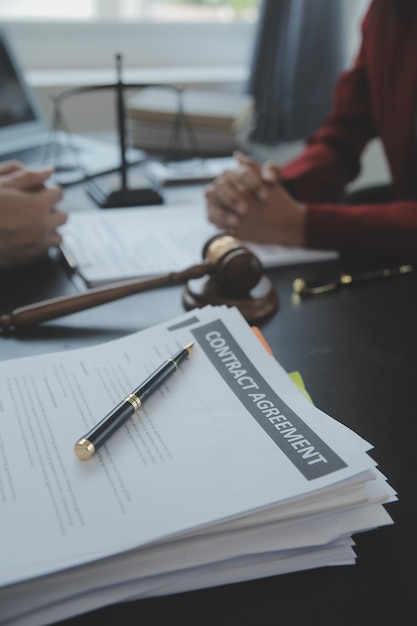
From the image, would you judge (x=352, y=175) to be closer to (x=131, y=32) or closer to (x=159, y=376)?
(x=159, y=376)

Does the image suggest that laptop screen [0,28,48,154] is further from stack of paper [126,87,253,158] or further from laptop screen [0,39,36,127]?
stack of paper [126,87,253,158]

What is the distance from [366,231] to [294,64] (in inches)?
45.8

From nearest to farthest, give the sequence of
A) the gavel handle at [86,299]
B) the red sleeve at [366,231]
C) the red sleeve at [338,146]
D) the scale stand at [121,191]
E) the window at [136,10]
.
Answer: the gavel handle at [86,299]
the red sleeve at [366,231]
the scale stand at [121,191]
the red sleeve at [338,146]
the window at [136,10]

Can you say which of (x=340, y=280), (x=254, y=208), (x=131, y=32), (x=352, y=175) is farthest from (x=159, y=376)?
(x=131, y=32)

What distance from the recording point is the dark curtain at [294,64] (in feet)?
6.16

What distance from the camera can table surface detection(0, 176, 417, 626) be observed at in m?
0.40

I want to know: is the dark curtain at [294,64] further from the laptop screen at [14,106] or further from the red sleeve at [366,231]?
the red sleeve at [366,231]

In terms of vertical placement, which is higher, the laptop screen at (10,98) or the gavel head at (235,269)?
the laptop screen at (10,98)

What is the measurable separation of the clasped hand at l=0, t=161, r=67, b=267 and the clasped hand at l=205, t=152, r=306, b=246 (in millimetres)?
271

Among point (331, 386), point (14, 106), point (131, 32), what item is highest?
point (131, 32)

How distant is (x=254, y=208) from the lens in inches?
40.0

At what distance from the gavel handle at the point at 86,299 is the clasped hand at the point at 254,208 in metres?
0.24

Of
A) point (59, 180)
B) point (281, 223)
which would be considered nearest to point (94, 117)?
point (59, 180)

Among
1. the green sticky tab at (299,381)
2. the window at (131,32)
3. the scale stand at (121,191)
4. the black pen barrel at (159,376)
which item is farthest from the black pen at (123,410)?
the window at (131,32)
